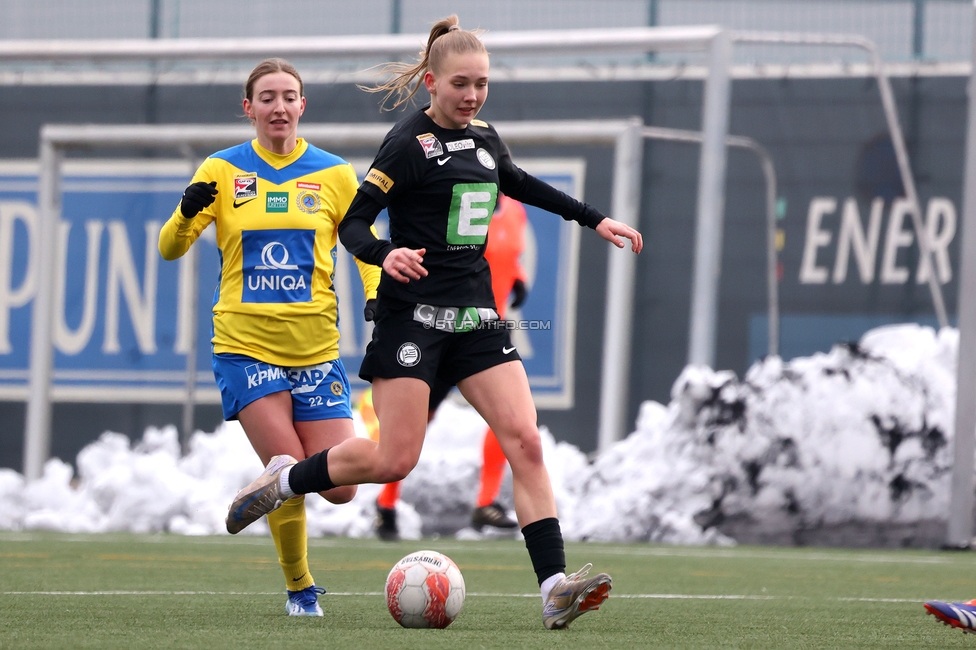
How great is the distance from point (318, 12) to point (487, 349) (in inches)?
314

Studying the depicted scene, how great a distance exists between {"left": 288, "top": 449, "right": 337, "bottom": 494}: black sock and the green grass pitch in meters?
0.40

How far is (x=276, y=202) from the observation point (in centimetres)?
492

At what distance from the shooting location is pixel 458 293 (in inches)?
173

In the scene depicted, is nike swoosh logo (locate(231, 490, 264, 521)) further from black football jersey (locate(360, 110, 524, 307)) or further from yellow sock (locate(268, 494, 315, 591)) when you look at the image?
black football jersey (locate(360, 110, 524, 307))

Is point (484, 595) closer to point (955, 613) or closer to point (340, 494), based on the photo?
point (340, 494)

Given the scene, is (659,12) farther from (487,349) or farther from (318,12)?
(487,349)

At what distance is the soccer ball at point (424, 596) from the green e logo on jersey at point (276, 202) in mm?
1282

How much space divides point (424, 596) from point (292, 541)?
65cm

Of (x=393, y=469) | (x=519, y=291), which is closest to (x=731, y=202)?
(x=519, y=291)

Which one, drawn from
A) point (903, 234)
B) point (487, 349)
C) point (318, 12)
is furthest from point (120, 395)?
point (487, 349)

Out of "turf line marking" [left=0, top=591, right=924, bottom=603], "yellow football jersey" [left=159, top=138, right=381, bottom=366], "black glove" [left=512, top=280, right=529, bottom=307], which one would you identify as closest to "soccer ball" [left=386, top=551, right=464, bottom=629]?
"yellow football jersey" [left=159, top=138, right=381, bottom=366]

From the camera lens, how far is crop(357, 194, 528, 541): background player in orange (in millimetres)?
8938

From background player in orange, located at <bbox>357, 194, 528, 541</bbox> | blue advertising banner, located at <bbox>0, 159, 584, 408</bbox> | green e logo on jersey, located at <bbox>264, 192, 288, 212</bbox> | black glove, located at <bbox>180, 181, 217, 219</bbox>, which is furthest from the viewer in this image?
blue advertising banner, located at <bbox>0, 159, 584, 408</bbox>

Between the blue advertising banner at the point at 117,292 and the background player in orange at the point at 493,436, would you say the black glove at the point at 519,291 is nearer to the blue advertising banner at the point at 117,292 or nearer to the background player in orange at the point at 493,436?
the background player in orange at the point at 493,436
